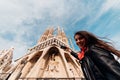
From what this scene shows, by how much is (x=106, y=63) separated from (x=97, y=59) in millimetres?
118

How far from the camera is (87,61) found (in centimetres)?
183

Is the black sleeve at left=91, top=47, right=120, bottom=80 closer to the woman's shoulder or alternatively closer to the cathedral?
the woman's shoulder

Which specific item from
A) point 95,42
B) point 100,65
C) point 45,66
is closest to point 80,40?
point 95,42

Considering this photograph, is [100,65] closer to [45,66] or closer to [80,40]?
[80,40]

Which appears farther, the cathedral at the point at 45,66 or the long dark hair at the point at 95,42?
the cathedral at the point at 45,66

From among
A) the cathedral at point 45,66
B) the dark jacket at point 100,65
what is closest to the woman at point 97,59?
the dark jacket at point 100,65

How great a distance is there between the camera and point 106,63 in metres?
1.58

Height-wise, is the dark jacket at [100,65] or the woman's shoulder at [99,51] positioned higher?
the woman's shoulder at [99,51]

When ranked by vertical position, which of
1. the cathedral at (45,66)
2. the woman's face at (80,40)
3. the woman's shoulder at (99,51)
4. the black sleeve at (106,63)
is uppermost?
the cathedral at (45,66)

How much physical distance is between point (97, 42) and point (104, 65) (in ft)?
1.28

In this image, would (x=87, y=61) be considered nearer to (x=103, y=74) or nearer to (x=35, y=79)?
(x=103, y=74)

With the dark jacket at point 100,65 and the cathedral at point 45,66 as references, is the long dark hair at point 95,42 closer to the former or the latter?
the dark jacket at point 100,65

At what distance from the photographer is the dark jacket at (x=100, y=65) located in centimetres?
153

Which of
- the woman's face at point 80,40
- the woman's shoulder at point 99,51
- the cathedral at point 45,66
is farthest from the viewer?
the cathedral at point 45,66
